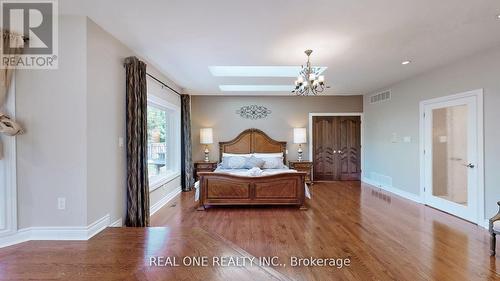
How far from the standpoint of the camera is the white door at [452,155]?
154 inches

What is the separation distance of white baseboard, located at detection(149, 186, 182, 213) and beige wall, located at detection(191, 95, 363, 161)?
1.45 meters

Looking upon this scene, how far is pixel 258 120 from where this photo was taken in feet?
23.6

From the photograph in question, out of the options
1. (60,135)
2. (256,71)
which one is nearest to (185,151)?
(256,71)

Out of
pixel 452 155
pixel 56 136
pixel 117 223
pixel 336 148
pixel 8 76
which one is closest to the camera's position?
pixel 8 76

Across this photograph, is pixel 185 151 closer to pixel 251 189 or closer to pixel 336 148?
pixel 251 189

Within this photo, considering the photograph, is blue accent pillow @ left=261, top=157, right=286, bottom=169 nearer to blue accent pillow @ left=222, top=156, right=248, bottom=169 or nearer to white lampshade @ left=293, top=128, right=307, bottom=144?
blue accent pillow @ left=222, top=156, right=248, bottom=169

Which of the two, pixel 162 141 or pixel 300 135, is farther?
pixel 300 135

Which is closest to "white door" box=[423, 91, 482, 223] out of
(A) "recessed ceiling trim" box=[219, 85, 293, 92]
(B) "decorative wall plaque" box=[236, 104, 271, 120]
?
(A) "recessed ceiling trim" box=[219, 85, 293, 92]

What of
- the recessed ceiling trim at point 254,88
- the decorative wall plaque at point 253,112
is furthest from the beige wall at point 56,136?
the decorative wall plaque at point 253,112

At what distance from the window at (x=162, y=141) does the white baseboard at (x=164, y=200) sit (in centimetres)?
32

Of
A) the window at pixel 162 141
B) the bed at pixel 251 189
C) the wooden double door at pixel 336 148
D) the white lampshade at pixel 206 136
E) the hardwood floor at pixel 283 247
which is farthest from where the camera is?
the wooden double door at pixel 336 148

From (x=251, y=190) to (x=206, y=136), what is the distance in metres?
2.77

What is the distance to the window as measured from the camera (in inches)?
192

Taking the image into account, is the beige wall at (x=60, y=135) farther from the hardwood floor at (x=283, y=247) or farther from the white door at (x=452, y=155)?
the white door at (x=452, y=155)
